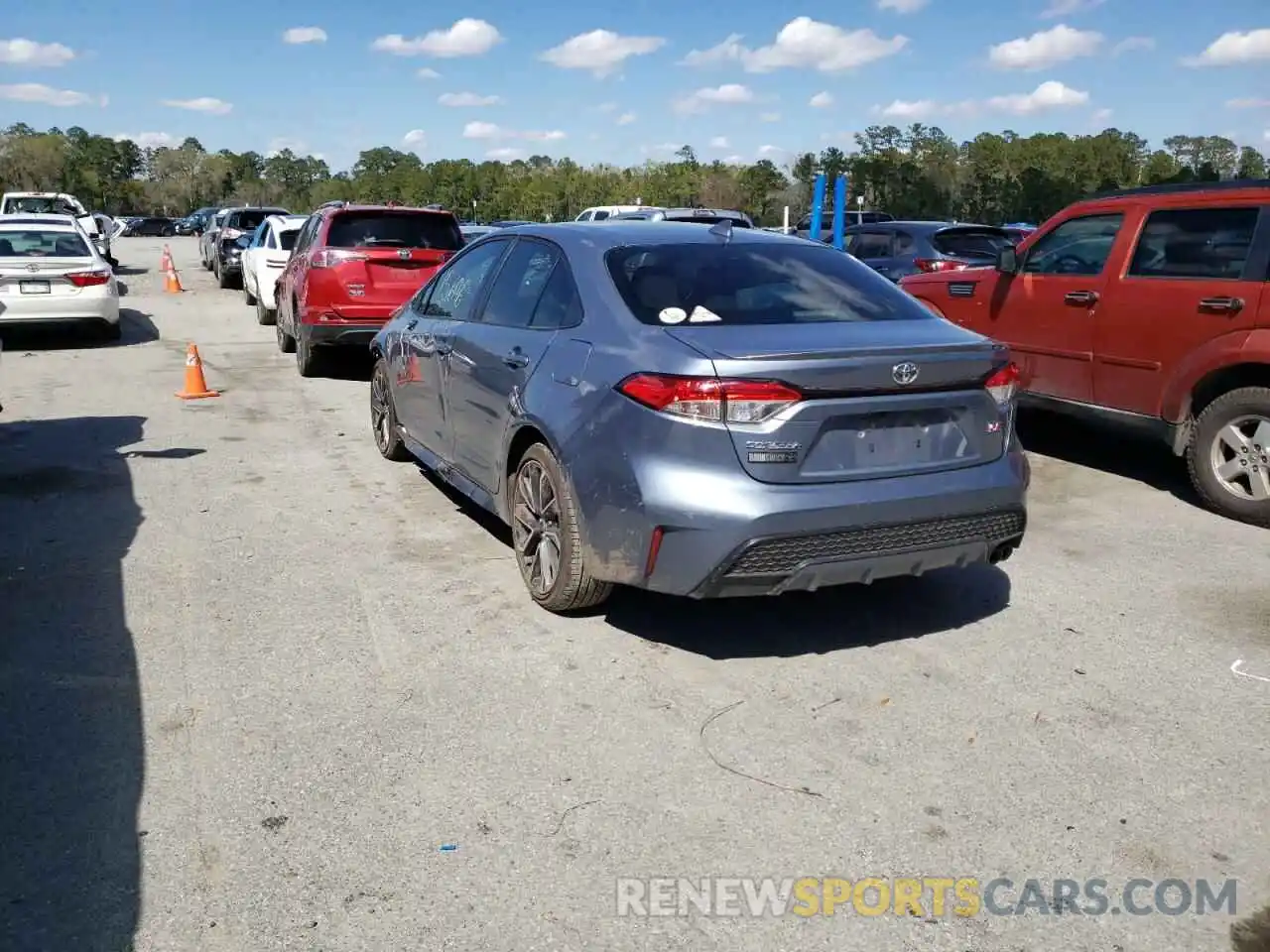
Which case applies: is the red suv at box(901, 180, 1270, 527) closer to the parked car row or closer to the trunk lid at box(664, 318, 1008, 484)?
the parked car row

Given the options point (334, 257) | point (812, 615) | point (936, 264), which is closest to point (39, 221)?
point (334, 257)

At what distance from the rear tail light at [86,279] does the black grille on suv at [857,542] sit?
12.0m

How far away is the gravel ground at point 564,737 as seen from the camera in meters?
2.81

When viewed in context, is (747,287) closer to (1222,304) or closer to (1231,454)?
(1222,304)

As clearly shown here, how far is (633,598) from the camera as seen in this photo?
16.3 ft

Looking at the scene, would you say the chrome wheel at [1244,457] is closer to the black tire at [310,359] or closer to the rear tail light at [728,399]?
the rear tail light at [728,399]

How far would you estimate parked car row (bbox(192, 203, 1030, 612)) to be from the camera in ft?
12.5

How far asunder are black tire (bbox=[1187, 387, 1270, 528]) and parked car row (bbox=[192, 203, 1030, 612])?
2609 millimetres

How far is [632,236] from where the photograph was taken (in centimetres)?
491

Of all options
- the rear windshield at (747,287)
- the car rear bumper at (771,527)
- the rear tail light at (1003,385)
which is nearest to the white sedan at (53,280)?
the rear windshield at (747,287)

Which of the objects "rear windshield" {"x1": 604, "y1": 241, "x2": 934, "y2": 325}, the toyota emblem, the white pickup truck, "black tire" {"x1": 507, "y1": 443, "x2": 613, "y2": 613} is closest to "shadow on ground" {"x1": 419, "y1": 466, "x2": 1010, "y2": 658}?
"black tire" {"x1": 507, "y1": 443, "x2": 613, "y2": 613}

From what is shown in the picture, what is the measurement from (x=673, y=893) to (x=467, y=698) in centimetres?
136

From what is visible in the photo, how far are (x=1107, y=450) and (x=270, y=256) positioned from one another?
11.7 m

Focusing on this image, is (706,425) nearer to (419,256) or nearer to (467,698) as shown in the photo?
(467,698)
